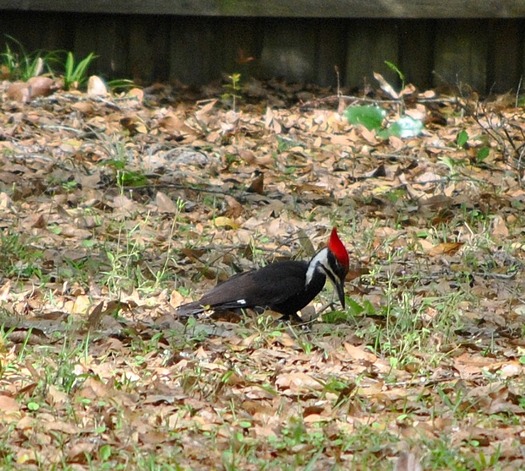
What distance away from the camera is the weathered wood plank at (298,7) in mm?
8867

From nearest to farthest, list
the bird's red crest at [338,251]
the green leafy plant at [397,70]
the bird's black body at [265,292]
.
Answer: the bird's black body at [265,292]
the bird's red crest at [338,251]
the green leafy plant at [397,70]

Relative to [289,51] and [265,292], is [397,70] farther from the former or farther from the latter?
[265,292]

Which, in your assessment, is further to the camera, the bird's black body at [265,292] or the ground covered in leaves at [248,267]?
the bird's black body at [265,292]

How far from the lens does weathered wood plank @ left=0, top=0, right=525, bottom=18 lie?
887cm

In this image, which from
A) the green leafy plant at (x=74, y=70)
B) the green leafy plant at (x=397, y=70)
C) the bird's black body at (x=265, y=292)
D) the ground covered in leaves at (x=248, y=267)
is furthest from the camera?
the green leafy plant at (x=74, y=70)

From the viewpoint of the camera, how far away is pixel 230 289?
5477mm

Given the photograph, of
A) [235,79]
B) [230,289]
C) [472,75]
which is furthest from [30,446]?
[472,75]

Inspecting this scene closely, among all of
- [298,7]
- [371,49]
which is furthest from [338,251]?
[371,49]

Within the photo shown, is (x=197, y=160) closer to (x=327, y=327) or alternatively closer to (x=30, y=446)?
(x=327, y=327)

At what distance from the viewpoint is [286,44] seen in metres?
9.34

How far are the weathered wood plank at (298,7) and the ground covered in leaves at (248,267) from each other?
664mm

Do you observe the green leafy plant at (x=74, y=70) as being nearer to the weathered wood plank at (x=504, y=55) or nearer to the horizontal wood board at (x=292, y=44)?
the horizontal wood board at (x=292, y=44)

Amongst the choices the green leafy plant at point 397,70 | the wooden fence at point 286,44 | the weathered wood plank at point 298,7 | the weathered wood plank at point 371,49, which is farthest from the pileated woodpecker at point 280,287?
the weathered wood plank at point 371,49

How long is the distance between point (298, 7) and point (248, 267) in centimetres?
316
